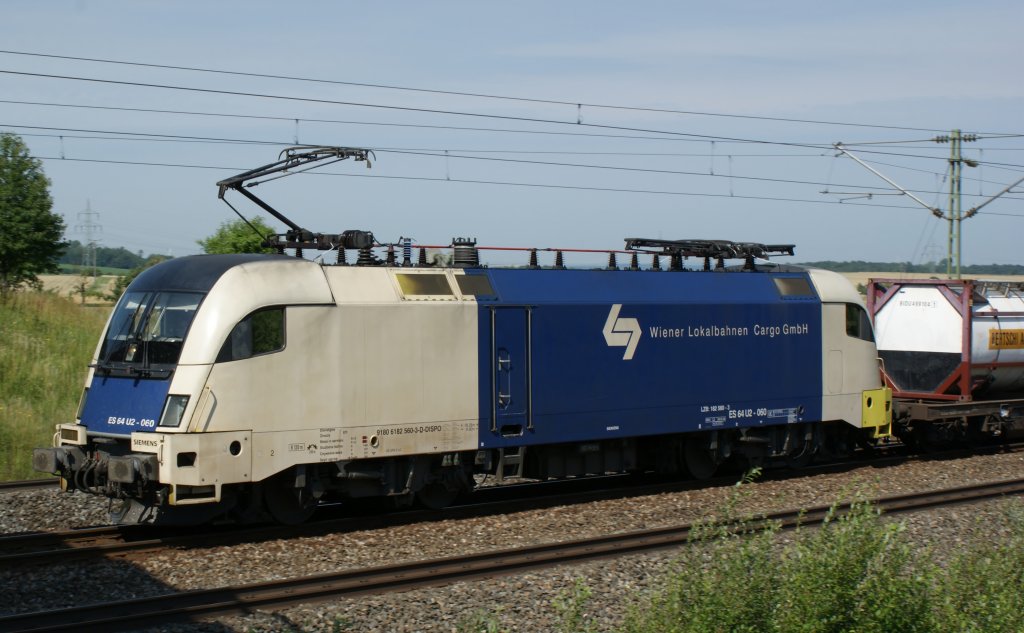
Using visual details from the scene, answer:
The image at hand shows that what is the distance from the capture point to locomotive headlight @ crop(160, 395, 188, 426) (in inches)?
445

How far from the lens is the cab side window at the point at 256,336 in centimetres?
1166

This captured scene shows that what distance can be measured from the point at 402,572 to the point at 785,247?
10.2m

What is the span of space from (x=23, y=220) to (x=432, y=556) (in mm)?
24166

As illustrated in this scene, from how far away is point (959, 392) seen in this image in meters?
20.4

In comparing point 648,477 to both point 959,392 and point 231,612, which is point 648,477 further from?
point 231,612

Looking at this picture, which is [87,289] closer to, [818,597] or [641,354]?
[641,354]

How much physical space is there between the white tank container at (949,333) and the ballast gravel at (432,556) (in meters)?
5.19

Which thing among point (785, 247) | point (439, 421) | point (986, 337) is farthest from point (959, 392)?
point (439, 421)

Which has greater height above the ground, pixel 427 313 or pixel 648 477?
pixel 427 313

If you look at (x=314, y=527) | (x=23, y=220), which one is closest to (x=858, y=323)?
(x=314, y=527)

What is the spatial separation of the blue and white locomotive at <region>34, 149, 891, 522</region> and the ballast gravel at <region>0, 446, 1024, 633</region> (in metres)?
0.81

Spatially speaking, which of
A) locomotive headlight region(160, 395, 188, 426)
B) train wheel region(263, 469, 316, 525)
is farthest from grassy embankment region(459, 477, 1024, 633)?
locomotive headlight region(160, 395, 188, 426)

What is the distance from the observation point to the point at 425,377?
43.4 ft

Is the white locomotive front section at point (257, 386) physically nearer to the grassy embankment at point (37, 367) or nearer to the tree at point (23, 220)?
Answer: the grassy embankment at point (37, 367)
